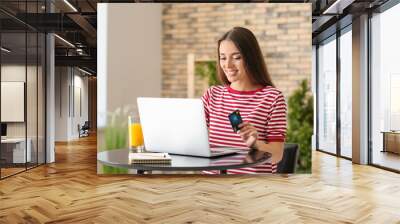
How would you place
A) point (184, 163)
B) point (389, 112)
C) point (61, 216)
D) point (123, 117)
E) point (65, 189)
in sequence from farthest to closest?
point (389, 112)
point (123, 117)
point (65, 189)
point (61, 216)
point (184, 163)

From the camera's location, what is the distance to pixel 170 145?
7.12 ft

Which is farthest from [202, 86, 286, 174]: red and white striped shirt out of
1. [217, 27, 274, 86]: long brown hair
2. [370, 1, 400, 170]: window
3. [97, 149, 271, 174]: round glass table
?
[370, 1, 400, 170]: window

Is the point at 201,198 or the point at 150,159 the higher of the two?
the point at 150,159

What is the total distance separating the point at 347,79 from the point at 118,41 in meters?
4.59

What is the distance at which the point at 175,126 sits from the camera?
2.11 m

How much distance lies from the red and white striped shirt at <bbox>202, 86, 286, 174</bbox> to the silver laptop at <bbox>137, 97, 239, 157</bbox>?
1.58 m

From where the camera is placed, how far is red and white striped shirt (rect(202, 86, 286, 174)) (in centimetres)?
388

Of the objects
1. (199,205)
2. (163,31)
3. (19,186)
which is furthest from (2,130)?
(199,205)

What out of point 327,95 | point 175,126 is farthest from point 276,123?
point 327,95

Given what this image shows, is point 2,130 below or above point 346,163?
above

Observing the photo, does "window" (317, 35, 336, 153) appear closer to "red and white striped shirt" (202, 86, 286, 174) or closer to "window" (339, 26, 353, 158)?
"window" (339, 26, 353, 158)

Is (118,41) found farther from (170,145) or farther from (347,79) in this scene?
(347,79)

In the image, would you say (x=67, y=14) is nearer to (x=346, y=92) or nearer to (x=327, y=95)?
(x=346, y=92)

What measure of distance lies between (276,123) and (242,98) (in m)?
0.40
